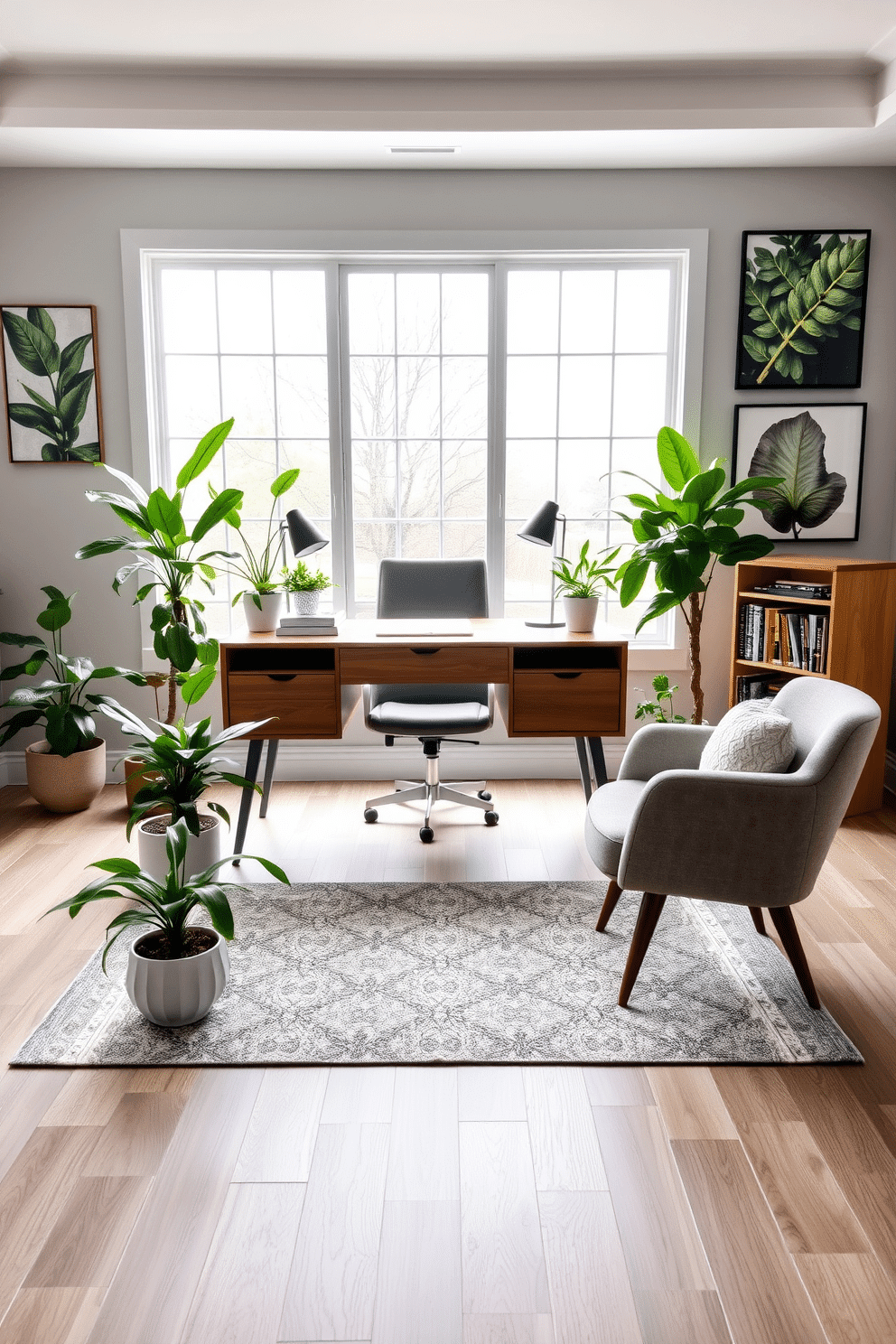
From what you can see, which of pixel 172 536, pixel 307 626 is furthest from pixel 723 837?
pixel 172 536

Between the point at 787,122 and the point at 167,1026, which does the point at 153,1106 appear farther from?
the point at 787,122

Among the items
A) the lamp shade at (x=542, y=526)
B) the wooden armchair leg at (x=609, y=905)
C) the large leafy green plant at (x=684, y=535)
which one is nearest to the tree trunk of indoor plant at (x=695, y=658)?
the large leafy green plant at (x=684, y=535)

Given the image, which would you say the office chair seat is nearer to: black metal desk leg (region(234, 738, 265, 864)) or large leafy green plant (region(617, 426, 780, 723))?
black metal desk leg (region(234, 738, 265, 864))

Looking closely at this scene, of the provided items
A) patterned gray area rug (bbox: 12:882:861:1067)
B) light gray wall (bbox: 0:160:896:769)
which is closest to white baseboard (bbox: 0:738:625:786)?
patterned gray area rug (bbox: 12:882:861:1067)

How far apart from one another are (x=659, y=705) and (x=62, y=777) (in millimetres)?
2510

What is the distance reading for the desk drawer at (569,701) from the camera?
3205 millimetres

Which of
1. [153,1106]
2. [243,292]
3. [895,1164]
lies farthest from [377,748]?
[895,1164]

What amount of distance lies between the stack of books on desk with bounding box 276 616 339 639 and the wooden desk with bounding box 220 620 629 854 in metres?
0.03

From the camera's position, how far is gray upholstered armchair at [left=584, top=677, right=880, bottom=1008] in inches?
85.0

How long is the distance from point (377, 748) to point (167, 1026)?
2.09 meters

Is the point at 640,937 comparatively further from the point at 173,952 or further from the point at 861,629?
the point at 861,629

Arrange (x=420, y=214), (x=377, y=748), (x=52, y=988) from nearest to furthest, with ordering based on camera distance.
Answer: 1. (x=52, y=988)
2. (x=420, y=214)
3. (x=377, y=748)

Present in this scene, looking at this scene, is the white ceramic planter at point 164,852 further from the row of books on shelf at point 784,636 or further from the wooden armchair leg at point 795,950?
the row of books on shelf at point 784,636

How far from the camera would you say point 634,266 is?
13.3ft
